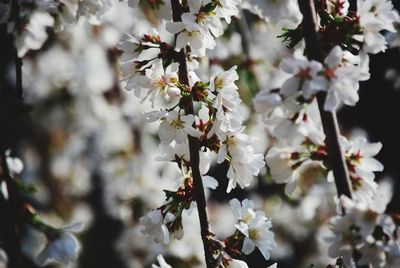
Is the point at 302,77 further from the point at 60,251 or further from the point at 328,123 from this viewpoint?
the point at 60,251

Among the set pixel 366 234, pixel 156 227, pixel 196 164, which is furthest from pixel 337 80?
pixel 156 227

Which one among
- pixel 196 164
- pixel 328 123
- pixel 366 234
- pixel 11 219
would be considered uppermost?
pixel 328 123

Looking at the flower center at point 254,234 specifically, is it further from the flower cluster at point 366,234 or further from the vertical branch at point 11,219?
the vertical branch at point 11,219

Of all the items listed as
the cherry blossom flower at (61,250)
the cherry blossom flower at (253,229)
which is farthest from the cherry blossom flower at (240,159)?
the cherry blossom flower at (61,250)

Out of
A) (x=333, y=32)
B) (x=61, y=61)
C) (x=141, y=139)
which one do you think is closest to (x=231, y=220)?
(x=141, y=139)

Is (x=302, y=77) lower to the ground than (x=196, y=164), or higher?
higher

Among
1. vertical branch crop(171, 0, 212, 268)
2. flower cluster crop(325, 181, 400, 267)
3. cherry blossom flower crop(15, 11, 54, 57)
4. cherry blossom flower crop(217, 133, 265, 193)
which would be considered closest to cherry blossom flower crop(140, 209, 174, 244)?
vertical branch crop(171, 0, 212, 268)
